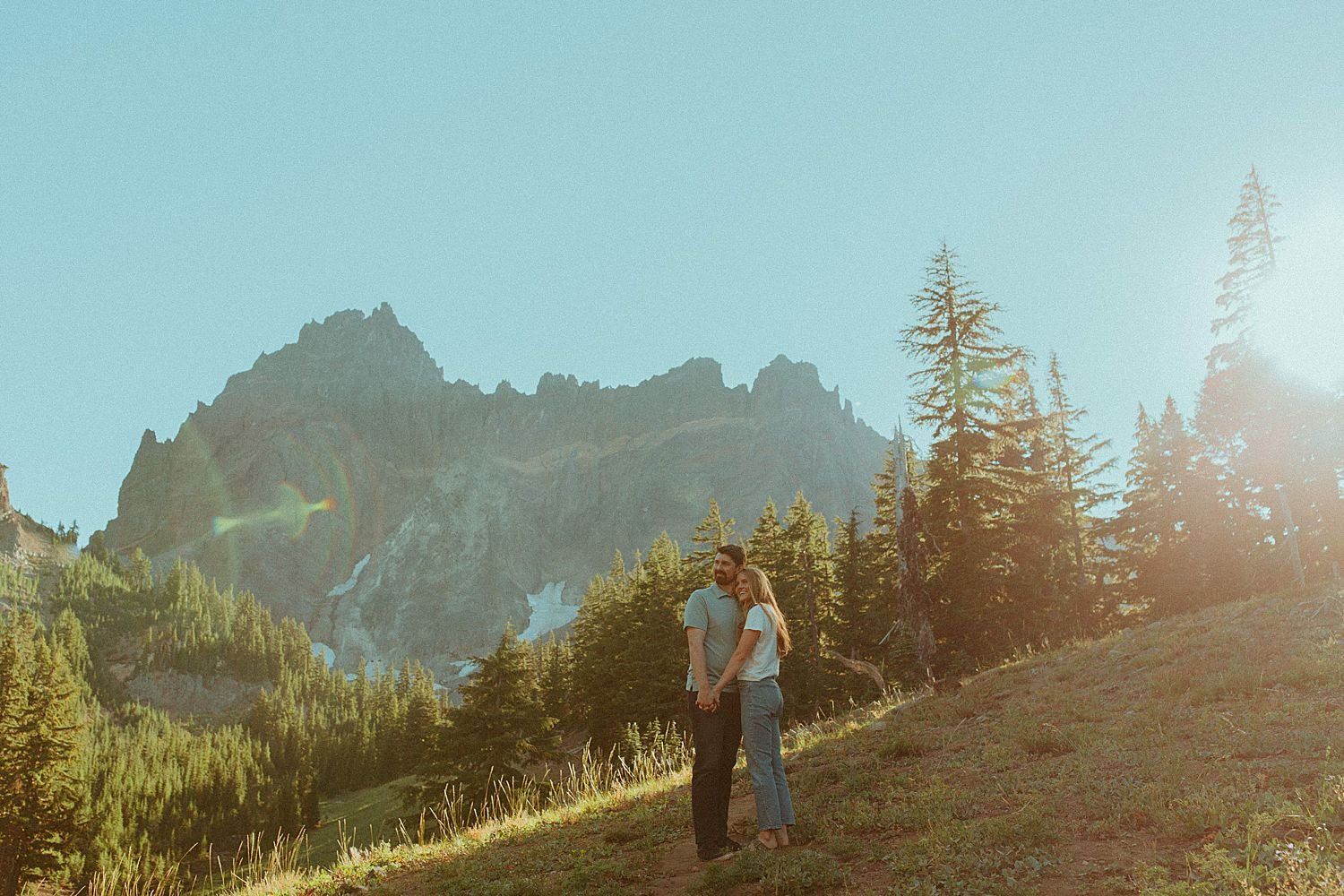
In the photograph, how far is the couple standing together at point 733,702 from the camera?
21.6ft

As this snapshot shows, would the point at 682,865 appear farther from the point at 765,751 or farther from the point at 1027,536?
the point at 1027,536

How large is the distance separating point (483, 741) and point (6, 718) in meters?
24.8

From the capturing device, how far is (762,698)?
6770 mm

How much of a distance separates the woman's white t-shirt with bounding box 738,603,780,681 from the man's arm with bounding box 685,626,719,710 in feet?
1.11

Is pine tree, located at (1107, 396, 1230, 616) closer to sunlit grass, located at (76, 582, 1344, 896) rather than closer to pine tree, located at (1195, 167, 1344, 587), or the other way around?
pine tree, located at (1195, 167, 1344, 587)

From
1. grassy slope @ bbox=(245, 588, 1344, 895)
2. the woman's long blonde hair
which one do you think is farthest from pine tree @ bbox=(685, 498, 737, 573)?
the woman's long blonde hair

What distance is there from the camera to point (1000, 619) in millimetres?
25875

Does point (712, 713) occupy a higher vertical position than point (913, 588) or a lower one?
higher

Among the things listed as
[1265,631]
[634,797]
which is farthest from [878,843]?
[1265,631]

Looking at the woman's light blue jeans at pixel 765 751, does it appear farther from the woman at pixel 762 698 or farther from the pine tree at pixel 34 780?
the pine tree at pixel 34 780

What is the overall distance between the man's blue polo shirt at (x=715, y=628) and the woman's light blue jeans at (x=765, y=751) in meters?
0.22

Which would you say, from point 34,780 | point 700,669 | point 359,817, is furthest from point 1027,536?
point 359,817

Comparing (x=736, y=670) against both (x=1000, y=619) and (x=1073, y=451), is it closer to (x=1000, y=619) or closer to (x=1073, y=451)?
(x=1000, y=619)

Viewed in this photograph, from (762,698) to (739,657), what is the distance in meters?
0.52
